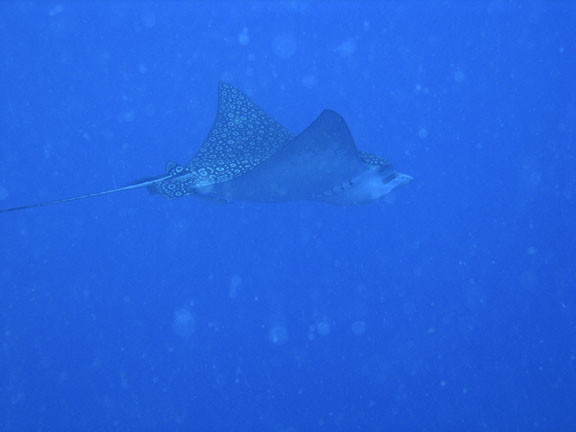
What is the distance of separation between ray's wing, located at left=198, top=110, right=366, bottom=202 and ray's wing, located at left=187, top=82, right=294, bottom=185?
0.18 meters

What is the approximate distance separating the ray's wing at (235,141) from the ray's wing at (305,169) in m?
0.18

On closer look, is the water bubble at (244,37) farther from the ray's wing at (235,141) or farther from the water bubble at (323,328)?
the water bubble at (323,328)

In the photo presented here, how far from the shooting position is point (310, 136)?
4109 mm

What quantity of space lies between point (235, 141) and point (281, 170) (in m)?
1.04

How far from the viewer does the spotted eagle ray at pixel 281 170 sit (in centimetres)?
420

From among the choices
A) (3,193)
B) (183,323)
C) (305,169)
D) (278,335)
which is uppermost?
(3,193)

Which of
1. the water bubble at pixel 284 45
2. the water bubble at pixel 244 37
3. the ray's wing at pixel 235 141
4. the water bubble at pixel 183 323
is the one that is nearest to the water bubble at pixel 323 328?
the water bubble at pixel 183 323

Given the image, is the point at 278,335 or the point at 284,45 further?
the point at 284,45

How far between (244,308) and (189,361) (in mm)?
1423

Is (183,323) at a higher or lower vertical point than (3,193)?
lower

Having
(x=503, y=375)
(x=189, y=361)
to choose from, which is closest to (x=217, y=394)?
(x=189, y=361)

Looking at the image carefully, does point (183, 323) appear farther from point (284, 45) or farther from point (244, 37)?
point (284, 45)

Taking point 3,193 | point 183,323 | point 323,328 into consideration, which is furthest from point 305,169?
point 3,193

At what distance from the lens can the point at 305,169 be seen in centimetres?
457
